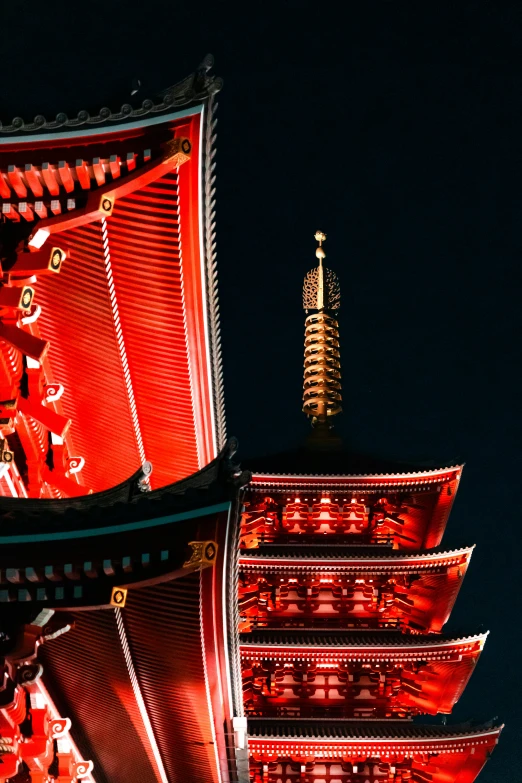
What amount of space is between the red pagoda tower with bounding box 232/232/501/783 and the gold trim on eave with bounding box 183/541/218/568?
12135mm

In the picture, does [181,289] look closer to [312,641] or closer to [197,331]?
[197,331]

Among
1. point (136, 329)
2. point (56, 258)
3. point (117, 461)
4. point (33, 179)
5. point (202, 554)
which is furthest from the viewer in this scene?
point (117, 461)

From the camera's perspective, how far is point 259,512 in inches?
940

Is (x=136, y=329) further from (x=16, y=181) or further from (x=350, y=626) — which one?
Result: (x=350, y=626)

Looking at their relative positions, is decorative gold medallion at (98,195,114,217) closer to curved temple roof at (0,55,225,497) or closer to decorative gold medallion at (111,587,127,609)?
curved temple roof at (0,55,225,497)

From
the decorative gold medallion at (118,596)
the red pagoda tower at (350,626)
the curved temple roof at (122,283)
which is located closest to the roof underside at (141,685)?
the decorative gold medallion at (118,596)

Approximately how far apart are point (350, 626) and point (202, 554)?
14893mm

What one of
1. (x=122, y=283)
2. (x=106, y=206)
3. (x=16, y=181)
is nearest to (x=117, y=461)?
(x=122, y=283)

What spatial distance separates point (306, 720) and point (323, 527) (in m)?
4.62

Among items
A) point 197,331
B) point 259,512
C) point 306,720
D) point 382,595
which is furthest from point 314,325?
point 197,331

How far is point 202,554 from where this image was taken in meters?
8.31

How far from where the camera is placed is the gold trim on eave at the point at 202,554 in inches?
327

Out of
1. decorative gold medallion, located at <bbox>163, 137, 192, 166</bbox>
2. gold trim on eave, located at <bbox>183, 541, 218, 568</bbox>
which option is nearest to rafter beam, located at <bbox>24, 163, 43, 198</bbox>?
decorative gold medallion, located at <bbox>163, 137, 192, 166</bbox>

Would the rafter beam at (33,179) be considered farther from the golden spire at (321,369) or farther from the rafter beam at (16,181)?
the golden spire at (321,369)
